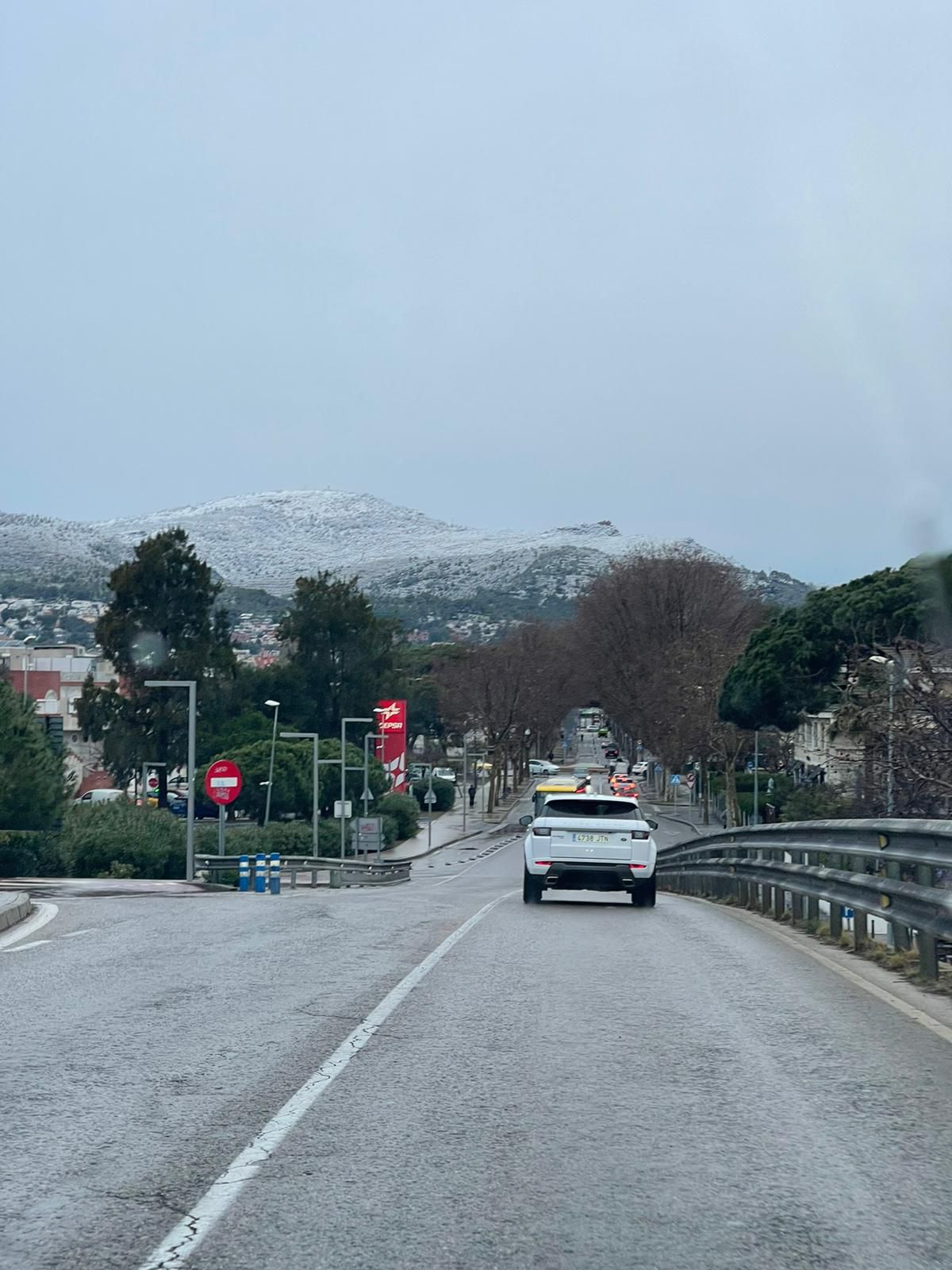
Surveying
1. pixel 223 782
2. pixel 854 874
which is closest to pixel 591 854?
pixel 854 874

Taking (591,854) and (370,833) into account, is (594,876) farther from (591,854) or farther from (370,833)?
(370,833)

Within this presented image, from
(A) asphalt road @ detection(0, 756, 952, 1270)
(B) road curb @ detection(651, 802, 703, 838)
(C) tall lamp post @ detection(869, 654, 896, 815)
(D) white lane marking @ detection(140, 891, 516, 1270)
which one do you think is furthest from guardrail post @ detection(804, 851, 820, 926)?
(B) road curb @ detection(651, 802, 703, 838)

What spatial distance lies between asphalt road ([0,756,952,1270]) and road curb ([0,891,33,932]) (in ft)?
13.2

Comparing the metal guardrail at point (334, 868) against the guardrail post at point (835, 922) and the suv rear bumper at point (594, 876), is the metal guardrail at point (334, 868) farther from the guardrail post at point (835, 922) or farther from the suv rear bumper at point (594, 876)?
the guardrail post at point (835, 922)

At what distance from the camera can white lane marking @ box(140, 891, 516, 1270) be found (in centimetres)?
492

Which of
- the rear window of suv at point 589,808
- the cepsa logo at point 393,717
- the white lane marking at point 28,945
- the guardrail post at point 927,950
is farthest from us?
the cepsa logo at point 393,717

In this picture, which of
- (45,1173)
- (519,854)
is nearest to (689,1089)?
(45,1173)

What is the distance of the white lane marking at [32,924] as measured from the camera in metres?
14.7

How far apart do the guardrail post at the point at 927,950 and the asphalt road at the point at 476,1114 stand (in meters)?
0.59

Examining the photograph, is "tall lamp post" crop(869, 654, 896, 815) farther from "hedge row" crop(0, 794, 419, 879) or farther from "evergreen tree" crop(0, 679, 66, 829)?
"evergreen tree" crop(0, 679, 66, 829)

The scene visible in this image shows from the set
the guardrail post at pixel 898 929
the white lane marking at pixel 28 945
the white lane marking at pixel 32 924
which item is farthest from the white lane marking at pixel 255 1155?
the white lane marking at pixel 32 924

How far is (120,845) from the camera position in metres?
46.3

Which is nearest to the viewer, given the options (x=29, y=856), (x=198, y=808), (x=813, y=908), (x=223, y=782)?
(x=813, y=908)

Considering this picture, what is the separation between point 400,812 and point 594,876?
67269 mm
